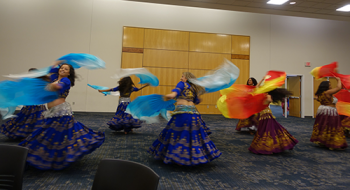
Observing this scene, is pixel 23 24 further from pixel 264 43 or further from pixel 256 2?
pixel 264 43

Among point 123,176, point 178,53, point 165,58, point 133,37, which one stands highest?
point 133,37

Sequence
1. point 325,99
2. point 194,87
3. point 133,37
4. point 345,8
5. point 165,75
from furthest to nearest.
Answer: point 165,75
point 133,37
point 345,8
point 325,99
point 194,87

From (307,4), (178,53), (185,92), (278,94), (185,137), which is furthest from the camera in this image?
(178,53)

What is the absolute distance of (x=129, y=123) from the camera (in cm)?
473

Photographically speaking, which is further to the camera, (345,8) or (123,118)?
(345,8)

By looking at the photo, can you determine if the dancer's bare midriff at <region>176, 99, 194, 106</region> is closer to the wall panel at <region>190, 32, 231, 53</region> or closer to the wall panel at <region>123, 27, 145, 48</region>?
the wall panel at <region>123, 27, 145, 48</region>

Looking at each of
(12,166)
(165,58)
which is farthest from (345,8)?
(12,166)

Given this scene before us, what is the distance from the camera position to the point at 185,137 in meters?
2.62

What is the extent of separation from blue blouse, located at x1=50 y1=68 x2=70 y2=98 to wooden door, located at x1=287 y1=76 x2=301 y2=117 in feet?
34.2

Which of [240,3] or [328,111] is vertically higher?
[240,3]

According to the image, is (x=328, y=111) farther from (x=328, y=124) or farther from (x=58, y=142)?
(x=58, y=142)

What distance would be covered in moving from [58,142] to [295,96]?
35.3ft

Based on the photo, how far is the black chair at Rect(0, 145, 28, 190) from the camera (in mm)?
1147

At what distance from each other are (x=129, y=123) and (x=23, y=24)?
7101 millimetres
